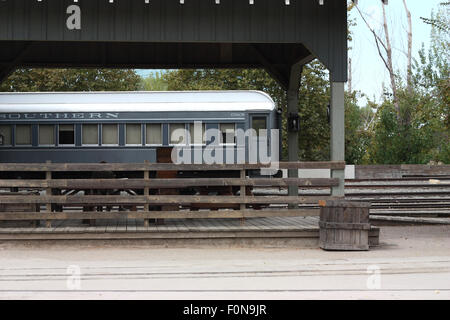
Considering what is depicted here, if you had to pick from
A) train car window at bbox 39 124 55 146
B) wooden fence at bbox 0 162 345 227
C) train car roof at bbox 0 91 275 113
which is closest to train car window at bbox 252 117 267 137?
train car roof at bbox 0 91 275 113

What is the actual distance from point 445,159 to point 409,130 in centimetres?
302

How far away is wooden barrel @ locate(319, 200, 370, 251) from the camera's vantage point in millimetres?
11734

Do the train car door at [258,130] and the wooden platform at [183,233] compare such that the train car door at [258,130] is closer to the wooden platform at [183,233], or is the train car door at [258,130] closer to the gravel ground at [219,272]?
the wooden platform at [183,233]

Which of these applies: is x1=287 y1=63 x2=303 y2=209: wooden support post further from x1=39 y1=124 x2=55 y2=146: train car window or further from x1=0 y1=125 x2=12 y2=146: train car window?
x1=0 y1=125 x2=12 y2=146: train car window

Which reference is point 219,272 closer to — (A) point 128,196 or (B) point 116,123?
(A) point 128,196

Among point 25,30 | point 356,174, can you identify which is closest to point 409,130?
point 356,174

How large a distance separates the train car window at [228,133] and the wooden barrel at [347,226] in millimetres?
7090

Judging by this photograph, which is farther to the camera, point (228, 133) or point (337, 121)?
point (228, 133)

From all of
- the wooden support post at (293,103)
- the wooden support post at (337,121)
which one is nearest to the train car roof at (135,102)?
the wooden support post at (293,103)

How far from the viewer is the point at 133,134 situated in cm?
1886

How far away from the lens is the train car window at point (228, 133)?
18.7m

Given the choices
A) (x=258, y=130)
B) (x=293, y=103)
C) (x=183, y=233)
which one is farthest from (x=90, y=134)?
(x=183, y=233)

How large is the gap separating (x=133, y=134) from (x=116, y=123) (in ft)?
1.79
